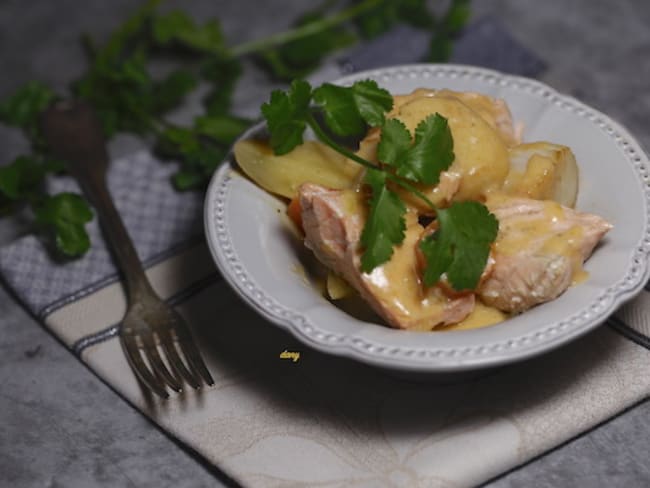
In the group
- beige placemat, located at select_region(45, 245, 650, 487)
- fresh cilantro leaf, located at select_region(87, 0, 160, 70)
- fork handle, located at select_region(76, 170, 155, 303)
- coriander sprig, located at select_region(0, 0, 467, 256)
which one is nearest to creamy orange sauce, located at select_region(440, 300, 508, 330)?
A: beige placemat, located at select_region(45, 245, 650, 487)

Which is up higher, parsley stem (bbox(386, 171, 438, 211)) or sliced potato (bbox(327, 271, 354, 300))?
parsley stem (bbox(386, 171, 438, 211))

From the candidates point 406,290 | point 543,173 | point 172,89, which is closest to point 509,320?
point 406,290

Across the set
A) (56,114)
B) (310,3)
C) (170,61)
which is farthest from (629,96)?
(56,114)

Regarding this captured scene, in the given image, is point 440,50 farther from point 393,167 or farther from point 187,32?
point 393,167

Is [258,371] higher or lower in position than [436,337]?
lower

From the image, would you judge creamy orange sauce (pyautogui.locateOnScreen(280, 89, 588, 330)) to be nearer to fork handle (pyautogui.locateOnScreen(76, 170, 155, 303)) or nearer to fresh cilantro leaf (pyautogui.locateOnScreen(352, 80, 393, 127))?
fresh cilantro leaf (pyautogui.locateOnScreen(352, 80, 393, 127))

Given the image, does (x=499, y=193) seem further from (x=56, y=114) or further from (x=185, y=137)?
(x=56, y=114)

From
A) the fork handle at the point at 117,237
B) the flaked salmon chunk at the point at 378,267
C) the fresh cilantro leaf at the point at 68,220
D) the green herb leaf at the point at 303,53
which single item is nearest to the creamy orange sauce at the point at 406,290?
the flaked salmon chunk at the point at 378,267
